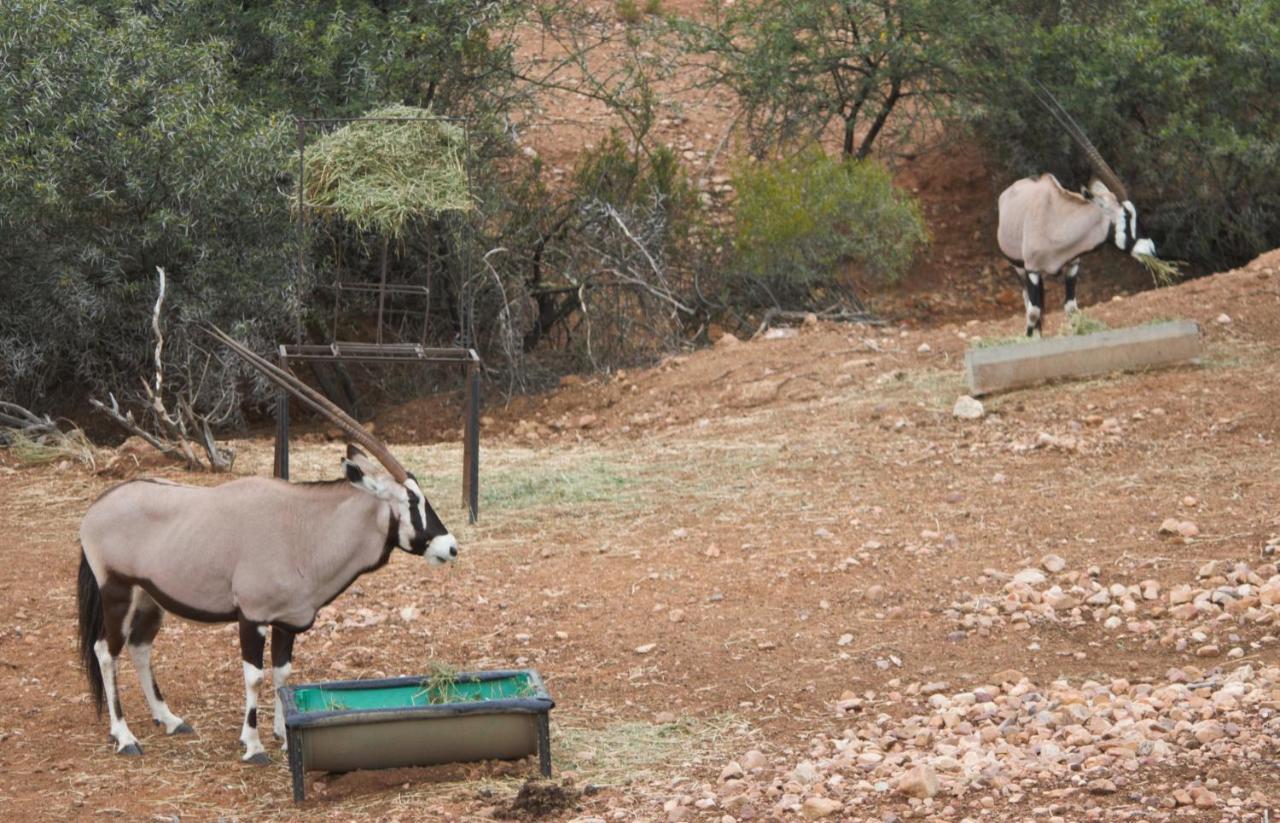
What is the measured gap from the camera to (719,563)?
839cm

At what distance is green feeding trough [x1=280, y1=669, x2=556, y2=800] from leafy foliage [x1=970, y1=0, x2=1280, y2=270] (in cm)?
1218

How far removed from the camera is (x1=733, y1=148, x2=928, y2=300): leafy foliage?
15.4 m

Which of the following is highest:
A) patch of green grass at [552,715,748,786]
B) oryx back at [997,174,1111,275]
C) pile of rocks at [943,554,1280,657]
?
oryx back at [997,174,1111,275]

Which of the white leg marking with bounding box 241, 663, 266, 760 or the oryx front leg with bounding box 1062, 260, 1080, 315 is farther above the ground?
the oryx front leg with bounding box 1062, 260, 1080, 315

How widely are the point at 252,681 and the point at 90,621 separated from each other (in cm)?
82

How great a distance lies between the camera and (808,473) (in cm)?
1009

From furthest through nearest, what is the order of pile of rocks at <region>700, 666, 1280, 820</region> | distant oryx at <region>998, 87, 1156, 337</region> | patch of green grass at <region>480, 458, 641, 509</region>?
distant oryx at <region>998, 87, 1156, 337</region> → patch of green grass at <region>480, 458, 641, 509</region> → pile of rocks at <region>700, 666, 1280, 820</region>

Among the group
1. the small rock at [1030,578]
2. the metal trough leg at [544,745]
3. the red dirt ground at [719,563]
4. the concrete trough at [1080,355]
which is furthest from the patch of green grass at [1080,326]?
the metal trough leg at [544,745]

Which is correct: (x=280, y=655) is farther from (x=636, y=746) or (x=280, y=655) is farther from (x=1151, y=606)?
(x=1151, y=606)

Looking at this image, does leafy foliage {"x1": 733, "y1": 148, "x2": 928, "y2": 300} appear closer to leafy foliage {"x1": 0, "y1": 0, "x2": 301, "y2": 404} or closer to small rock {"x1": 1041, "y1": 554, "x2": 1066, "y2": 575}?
leafy foliage {"x1": 0, "y1": 0, "x2": 301, "y2": 404}

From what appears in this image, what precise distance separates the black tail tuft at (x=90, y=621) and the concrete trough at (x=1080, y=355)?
6.57 meters

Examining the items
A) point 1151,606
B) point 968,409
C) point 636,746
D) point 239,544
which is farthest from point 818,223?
point 239,544

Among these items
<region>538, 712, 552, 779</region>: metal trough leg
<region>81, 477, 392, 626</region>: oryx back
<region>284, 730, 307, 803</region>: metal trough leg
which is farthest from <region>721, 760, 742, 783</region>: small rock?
<region>81, 477, 392, 626</region>: oryx back

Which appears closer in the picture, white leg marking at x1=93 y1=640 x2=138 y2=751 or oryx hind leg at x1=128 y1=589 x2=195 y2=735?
white leg marking at x1=93 y1=640 x2=138 y2=751
